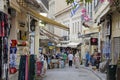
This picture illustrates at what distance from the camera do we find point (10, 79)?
59.6 ft

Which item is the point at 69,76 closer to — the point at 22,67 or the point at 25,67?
the point at 25,67

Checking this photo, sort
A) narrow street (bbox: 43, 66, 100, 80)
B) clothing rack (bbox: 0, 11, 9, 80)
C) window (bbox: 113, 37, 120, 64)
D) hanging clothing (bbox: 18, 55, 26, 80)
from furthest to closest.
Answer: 1. window (bbox: 113, 37, 120, 64)
2. narrow street (bbox: 43, 66, 100, 80)
3. hanging clothing (bbox: 18, 55, 26, 80)
4. clothing rack (bbox: 0, 11, 9, 80)

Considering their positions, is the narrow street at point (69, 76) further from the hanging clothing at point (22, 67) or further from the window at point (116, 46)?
the hanging clothing at point (22, 67)

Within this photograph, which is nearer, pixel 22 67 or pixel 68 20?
pixel 22 67

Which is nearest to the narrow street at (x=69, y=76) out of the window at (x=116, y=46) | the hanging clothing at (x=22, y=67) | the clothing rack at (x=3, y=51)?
the window at (x=116, y=46)

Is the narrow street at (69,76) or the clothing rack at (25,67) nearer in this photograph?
the clothing rack at (25,67)

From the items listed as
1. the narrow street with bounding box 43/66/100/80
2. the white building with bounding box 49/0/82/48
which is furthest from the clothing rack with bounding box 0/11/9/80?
the white building with bounding box 49/0/82/48

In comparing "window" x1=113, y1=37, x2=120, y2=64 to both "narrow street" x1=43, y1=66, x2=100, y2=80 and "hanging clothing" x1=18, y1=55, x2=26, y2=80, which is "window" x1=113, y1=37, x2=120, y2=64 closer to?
"narrow street" x1=43, y1=66, x2=100, y2=80

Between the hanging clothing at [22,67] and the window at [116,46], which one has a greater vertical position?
the window at [116,46]

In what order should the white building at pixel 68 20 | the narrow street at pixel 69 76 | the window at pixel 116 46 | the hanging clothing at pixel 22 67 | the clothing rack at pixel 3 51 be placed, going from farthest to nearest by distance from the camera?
the white building at pixel 68 20
the window at pixel 116 46
the narrow street at pixel 69 76
the hanging clothing at pixel 22 67
the clothing rack at pixel 3 51

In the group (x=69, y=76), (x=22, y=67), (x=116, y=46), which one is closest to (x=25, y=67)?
(x=22, y=67)

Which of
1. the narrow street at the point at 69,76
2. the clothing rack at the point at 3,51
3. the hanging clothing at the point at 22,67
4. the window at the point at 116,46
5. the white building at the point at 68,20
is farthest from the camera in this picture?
the white building at the point at 68,20

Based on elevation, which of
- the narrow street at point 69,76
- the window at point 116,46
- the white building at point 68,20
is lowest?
the narrow street at point 69,76

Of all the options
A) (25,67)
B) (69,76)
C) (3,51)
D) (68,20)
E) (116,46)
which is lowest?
(69,76)
